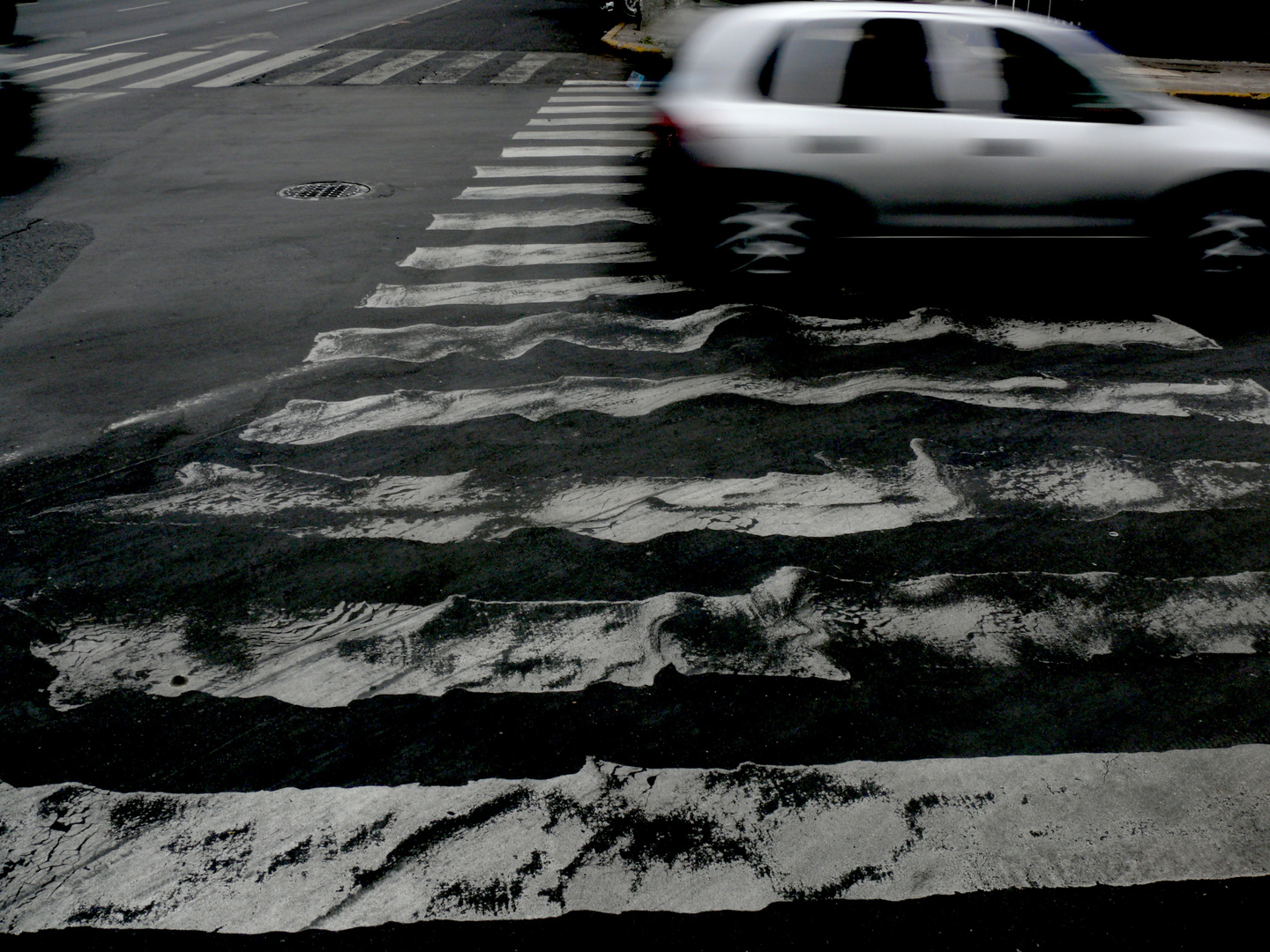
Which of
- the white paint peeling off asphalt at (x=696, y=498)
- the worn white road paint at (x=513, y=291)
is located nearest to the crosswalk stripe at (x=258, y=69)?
the worn white road paint at (x=513, y=291)

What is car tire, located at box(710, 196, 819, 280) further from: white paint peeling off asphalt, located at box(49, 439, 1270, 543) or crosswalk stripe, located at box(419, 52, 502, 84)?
crosswalk stripe, located at box(419, 52, 502, 84)

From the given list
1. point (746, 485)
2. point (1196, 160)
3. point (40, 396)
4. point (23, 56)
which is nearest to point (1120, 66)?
point (1196, 160)

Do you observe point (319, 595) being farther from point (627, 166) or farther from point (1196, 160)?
point (627, 166)

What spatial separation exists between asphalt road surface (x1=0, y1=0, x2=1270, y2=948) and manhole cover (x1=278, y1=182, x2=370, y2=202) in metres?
1.84

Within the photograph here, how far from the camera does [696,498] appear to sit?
4617mm

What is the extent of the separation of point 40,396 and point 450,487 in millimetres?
2738

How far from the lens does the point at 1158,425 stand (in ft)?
17.2

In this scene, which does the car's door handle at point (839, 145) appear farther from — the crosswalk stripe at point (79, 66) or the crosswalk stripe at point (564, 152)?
the crosswalk stripe at point (79, 66)

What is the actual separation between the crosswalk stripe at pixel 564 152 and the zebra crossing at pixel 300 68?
5.60m

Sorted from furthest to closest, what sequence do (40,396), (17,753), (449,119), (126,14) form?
(126,14), (449,119), (40,396), (17,753)

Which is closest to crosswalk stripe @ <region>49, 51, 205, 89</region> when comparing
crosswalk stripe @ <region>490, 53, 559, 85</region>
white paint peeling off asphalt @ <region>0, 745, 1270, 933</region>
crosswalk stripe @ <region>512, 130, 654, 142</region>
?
crosswalk stripe @ <region>490, 53, 559, 85</region>

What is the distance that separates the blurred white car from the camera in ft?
21.2

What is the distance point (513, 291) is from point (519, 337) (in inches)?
37.7

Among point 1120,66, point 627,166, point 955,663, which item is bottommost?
point 955,663
